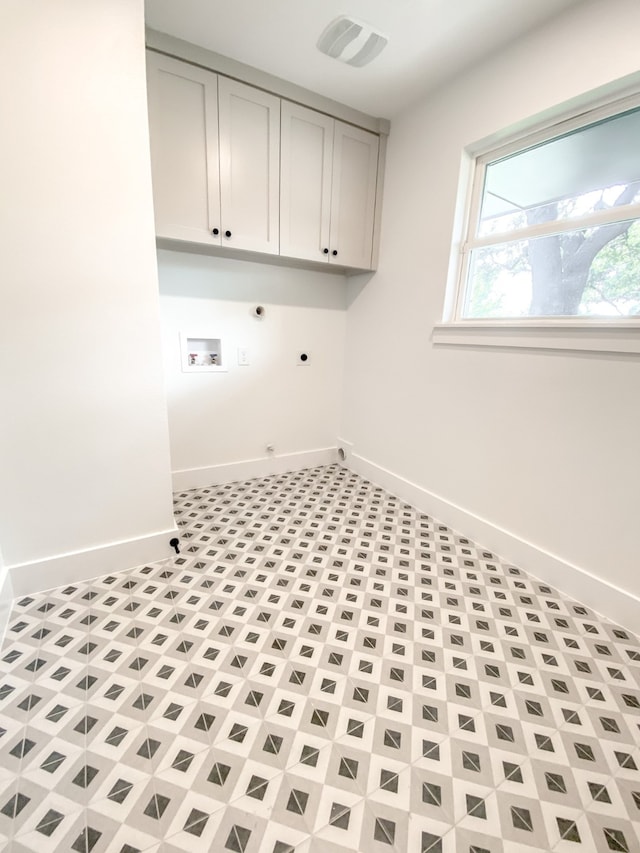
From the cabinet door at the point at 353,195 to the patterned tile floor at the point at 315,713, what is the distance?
204 cm

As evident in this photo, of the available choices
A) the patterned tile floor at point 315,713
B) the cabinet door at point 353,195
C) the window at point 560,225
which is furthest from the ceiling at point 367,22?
the patterned tile floor at point 315,713

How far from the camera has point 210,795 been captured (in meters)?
0.90

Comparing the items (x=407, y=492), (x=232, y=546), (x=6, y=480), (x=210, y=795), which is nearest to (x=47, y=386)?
(x=6, y=480)

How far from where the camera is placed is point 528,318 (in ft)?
5.71

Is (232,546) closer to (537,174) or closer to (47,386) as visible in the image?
(47,386)

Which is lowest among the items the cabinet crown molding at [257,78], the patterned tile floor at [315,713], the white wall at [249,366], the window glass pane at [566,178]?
the patterned tile floor at [315,713]

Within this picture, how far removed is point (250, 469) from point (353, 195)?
208cm

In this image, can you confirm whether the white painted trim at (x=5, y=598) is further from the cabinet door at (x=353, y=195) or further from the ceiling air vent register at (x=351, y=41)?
the ceiling air vent register at (x=351, y=41)

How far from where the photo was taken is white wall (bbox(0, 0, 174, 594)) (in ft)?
4.05

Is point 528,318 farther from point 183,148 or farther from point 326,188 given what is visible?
point 183,148

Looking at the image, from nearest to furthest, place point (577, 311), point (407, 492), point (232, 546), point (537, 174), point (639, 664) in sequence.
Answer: point (639, 664)
point (577, 311)
point (537, 174)
point (232, 546)
point (407, 492)

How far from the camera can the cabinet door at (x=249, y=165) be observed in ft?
6.36

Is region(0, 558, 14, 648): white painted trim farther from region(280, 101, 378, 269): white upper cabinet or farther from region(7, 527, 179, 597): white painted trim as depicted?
region(280, 101, 378, 269): white upper cabinet

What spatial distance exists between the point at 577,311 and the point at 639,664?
4.72ft
